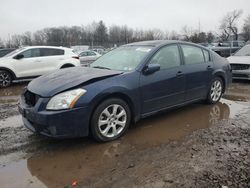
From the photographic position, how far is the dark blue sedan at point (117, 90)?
377cm

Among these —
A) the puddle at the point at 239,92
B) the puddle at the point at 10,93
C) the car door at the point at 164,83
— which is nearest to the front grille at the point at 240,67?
the puddle at the point at 239,92

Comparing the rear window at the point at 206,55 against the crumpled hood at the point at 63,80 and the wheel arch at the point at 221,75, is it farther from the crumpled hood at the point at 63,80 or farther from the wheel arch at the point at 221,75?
the crumpled hood at the point at 63,80

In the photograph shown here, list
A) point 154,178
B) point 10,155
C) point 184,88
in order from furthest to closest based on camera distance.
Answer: point 184,88
point 10,155
point 154,178

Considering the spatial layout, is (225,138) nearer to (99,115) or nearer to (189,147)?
(189,147)

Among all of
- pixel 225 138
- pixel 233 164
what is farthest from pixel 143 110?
pixel 233 164

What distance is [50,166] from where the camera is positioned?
347 centimetres

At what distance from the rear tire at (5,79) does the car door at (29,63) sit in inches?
14.6

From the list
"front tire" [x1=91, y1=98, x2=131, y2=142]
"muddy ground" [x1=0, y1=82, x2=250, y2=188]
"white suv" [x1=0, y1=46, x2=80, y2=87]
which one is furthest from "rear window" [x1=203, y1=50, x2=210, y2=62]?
"white suv" [x1=0, y1=46, x2=80, y2=87]

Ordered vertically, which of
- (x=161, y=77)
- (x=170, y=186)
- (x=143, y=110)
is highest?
(x=161, y=77)

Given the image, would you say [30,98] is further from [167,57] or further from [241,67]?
[241,67]

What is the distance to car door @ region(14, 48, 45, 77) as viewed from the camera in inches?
399

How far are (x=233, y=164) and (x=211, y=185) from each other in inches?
25.5

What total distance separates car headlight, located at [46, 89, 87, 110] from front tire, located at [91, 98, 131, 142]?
1.24ft

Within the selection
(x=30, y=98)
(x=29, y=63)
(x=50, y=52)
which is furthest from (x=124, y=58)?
(x=50, y=52)
